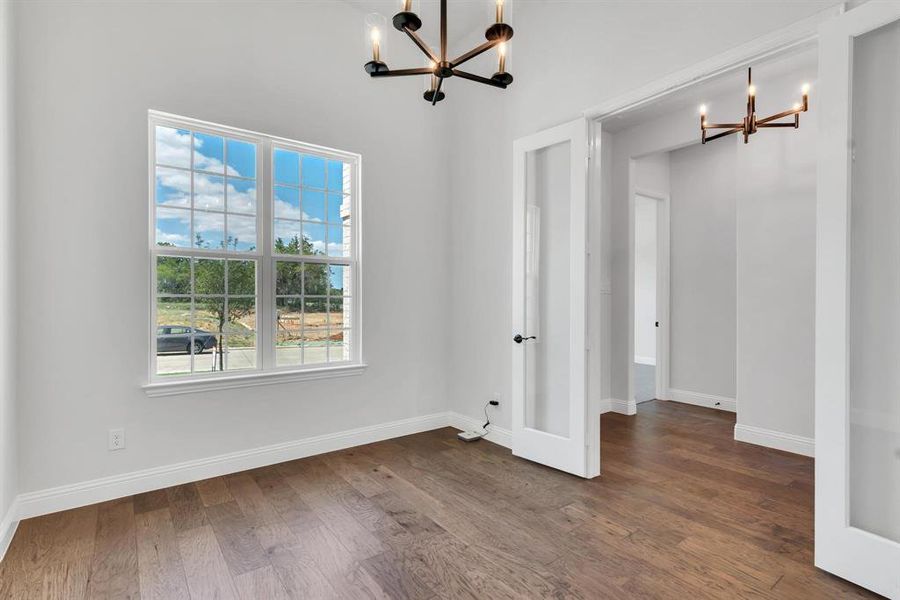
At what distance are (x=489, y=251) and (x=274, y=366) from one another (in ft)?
6.51

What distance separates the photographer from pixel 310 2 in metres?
3.58

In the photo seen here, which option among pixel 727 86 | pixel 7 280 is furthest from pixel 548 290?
pixel 7 280

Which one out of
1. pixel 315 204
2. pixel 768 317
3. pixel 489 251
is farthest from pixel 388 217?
pixel 768 317

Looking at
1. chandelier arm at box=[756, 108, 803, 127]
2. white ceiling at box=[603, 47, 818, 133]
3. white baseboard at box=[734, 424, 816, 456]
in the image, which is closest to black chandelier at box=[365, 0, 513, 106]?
white ceiling at box=[603, 47, 818, 133]

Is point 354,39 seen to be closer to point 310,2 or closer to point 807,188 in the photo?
point 310,2

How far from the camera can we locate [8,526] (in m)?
2.37

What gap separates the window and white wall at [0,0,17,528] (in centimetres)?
68

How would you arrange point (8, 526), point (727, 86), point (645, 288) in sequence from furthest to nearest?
1. point (645, 288)
2. point (727, 86)
3. point (8, 526)

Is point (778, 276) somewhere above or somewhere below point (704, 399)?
above

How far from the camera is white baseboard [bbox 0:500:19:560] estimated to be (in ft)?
7.39

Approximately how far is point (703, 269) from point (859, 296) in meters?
3.56

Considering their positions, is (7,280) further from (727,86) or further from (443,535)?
(727,86)

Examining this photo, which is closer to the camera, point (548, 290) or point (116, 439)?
point (116, 439)

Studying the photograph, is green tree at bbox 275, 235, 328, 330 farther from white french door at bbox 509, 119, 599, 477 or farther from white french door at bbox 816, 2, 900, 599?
white french door at bbox 816, 2, 900, 599
